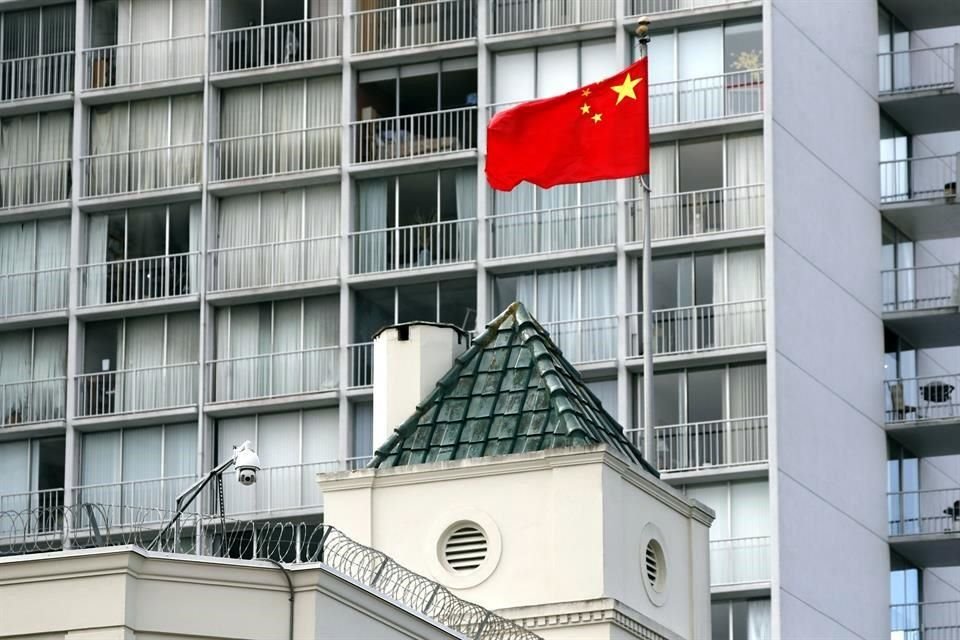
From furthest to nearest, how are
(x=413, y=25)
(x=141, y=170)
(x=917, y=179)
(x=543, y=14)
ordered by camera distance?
1. (x=141, y=170)
2. (x=917, y=179)
3. (x=413, y=25)
4. (x=543, y=14)

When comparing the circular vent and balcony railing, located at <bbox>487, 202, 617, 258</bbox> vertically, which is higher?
balcony railing, located at <bbox>487, 202, 617, 258</bbox>

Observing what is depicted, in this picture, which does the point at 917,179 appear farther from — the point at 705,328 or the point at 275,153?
the point at 275,153

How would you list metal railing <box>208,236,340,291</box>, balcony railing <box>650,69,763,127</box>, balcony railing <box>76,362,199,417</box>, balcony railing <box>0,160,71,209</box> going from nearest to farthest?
1. balcony railing <box>650,69,763,127</box>
2. metal railing <box>208,236,340,291</box>
3. balcony railing <box>76,362,199,417</box>
4. balcony railing <box>0,160,71,209</box>

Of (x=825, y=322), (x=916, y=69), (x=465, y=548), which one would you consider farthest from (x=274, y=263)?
(x=465, y=548)

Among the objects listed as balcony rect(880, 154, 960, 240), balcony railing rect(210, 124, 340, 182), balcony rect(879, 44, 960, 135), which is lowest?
balcony rect(880, 154, 960, 240)

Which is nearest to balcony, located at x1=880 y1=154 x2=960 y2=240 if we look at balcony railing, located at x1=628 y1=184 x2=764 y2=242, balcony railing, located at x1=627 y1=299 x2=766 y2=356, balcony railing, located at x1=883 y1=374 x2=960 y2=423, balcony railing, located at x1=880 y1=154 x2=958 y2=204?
balcony railing, located at x1=880 y1=154 x2=958 y2=204

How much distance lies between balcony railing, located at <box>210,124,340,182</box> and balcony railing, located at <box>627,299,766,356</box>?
10.8 m

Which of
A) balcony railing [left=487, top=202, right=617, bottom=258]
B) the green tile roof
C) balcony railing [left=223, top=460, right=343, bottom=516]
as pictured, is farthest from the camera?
balcony railing [left=223, top=460, right=343, bottom=516]

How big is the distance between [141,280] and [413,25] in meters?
10.2

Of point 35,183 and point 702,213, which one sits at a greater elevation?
point 35,183

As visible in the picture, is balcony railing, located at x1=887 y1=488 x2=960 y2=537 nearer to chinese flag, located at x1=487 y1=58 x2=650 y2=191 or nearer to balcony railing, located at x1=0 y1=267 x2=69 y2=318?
balcony railing, located at x1=0 y1=267 x2=69 y2=318

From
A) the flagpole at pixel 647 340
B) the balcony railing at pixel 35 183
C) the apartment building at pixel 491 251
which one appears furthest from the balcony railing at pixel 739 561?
the balcony railing at pixel 35 183

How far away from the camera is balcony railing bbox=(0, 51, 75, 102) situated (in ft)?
322

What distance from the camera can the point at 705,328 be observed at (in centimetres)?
8825
